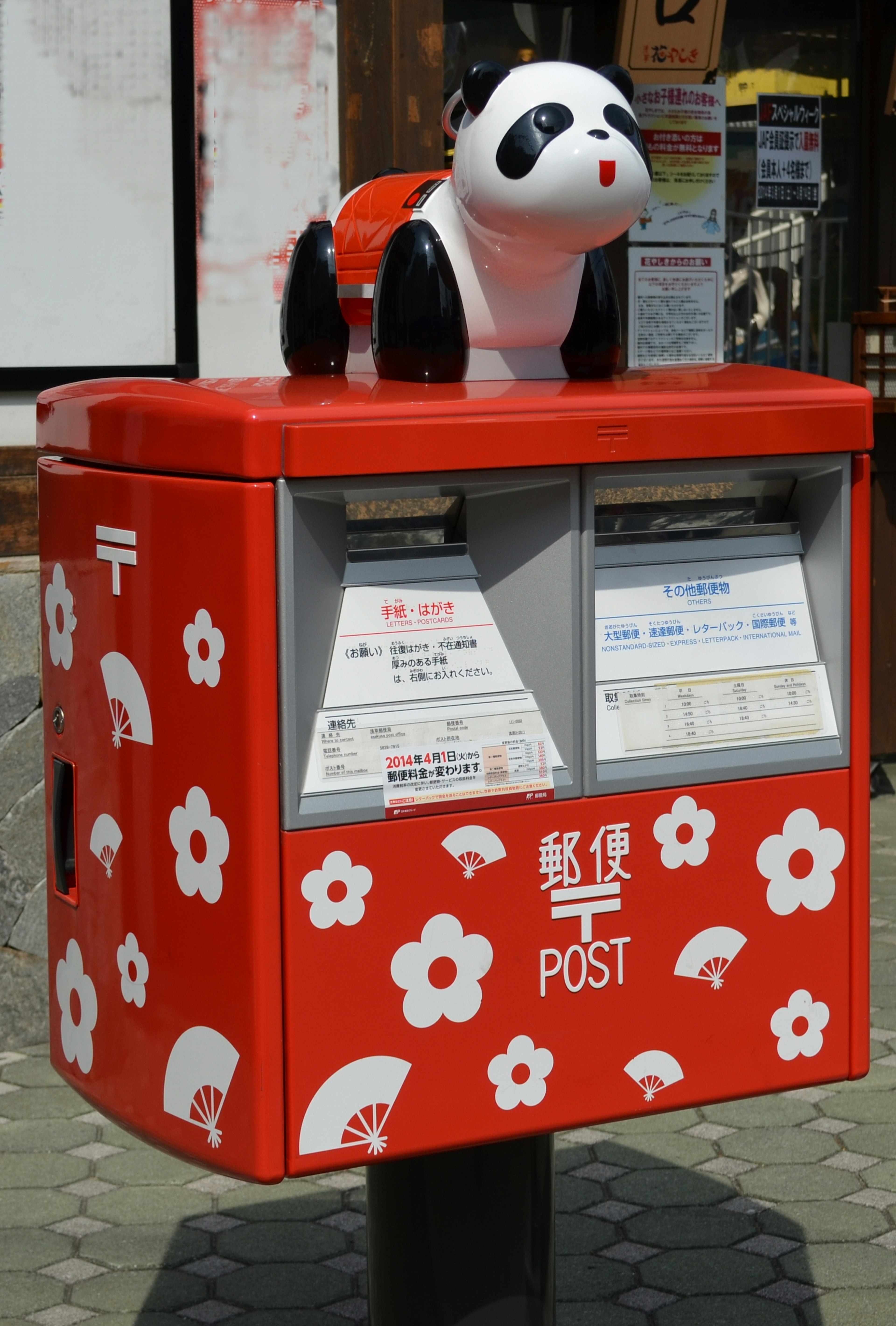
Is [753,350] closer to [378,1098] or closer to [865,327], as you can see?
[865,327]

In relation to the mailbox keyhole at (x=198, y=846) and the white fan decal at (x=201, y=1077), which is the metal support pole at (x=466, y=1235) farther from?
the mailbox keyhole at (x=198, y=846)

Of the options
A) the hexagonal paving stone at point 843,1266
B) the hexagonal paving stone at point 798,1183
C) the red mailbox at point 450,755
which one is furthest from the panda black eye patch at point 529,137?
the hexagonal paving stone at point 798,1183

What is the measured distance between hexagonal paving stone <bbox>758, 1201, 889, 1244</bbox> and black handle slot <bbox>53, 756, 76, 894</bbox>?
1.71 metres

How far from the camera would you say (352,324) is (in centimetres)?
278

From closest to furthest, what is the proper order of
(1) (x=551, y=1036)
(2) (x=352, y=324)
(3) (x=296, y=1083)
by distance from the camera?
(3) (x=296, y=1083), (1) (x=551, y=1036), (2) (x=352, y=324)

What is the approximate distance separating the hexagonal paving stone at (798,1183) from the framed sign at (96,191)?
252 centimetres

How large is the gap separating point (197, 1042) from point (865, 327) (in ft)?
17.4

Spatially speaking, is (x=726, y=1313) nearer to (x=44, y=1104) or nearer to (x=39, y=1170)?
(x=39, y=1170)

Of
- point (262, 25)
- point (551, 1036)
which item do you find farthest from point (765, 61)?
point (551, 1036)

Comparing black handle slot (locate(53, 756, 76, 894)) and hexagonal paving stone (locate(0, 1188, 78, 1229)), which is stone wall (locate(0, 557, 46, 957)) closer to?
hexagonal paving stone (locate(0, 1188, 78, 1229))

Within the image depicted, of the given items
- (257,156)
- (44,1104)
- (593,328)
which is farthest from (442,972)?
(257,156)

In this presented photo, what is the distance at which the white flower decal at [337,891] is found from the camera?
1.94 meters

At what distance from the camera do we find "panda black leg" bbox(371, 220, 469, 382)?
2.43 meters

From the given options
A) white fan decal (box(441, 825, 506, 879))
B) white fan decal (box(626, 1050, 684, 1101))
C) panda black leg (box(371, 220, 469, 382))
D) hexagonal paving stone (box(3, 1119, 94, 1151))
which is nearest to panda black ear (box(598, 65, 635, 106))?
panda black leg (box(371, 220, 469, 382))
